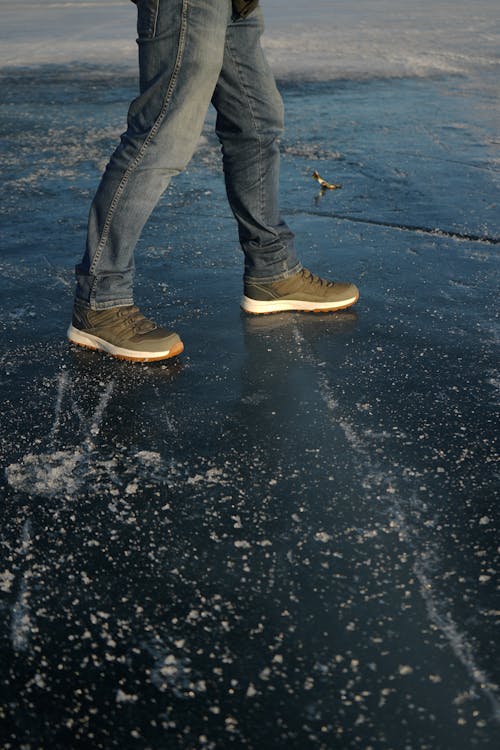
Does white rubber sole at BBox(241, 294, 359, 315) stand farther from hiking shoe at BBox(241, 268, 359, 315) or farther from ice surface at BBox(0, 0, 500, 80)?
ice surface at BBox(0, 0, 500, 80)

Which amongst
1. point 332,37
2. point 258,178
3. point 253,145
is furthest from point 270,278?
point 332,37

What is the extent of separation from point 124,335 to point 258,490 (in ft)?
2.93

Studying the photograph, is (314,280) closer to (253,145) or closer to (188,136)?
(253,145)

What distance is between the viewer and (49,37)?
36.0 ft

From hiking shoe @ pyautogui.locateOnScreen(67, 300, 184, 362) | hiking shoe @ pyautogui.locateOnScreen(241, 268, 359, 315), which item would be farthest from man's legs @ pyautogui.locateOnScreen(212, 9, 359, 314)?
hiking shoe @ pyautogui.locateOnScreen(67, 300, 184, 362)

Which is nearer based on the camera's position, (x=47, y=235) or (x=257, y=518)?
(x=257, y=518)

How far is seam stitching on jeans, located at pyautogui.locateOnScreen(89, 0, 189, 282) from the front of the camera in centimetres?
247

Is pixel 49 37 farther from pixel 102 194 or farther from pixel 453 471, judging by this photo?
pixel 453 471

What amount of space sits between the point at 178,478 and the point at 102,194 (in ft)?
3.28

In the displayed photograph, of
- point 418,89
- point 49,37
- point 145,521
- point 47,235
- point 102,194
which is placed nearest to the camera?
point 145,521

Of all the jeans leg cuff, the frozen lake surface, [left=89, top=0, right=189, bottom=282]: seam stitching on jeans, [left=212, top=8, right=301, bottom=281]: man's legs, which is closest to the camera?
the frozen lake surface

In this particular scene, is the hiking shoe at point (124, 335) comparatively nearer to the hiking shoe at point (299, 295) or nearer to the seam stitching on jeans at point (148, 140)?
the seam stitching on jeans at point (148, 140)

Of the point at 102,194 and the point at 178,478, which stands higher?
the point at 102,194

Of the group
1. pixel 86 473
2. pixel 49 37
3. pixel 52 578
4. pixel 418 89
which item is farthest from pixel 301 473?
pixel 49 37
